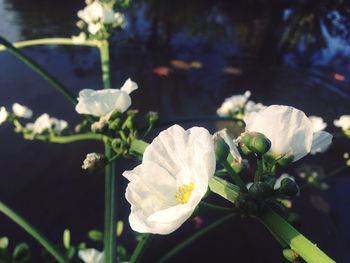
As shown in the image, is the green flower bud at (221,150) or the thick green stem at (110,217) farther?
the thick green stem at (110,217)

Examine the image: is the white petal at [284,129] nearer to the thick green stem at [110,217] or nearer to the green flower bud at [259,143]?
the green flower bud at [259,143]

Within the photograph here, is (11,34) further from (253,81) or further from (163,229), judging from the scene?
(163,229)

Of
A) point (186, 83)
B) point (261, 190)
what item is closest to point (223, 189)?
point (261, 190)

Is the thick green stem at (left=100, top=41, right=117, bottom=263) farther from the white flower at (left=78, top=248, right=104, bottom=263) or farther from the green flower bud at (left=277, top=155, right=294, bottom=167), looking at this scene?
the green flower bud at (left=277, top=155, right=294, bottom=167)

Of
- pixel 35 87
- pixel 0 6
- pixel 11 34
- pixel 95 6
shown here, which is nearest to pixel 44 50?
pixel 11 34

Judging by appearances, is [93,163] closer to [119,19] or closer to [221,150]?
[221,150]

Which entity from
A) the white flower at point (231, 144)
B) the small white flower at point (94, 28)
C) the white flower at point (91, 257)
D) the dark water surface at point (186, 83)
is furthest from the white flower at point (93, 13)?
the white flower at point (231, 144)

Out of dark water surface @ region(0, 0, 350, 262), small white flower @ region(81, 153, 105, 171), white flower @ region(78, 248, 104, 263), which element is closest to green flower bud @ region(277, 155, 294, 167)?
small white flower @ region(81, 153, 105, 171)
